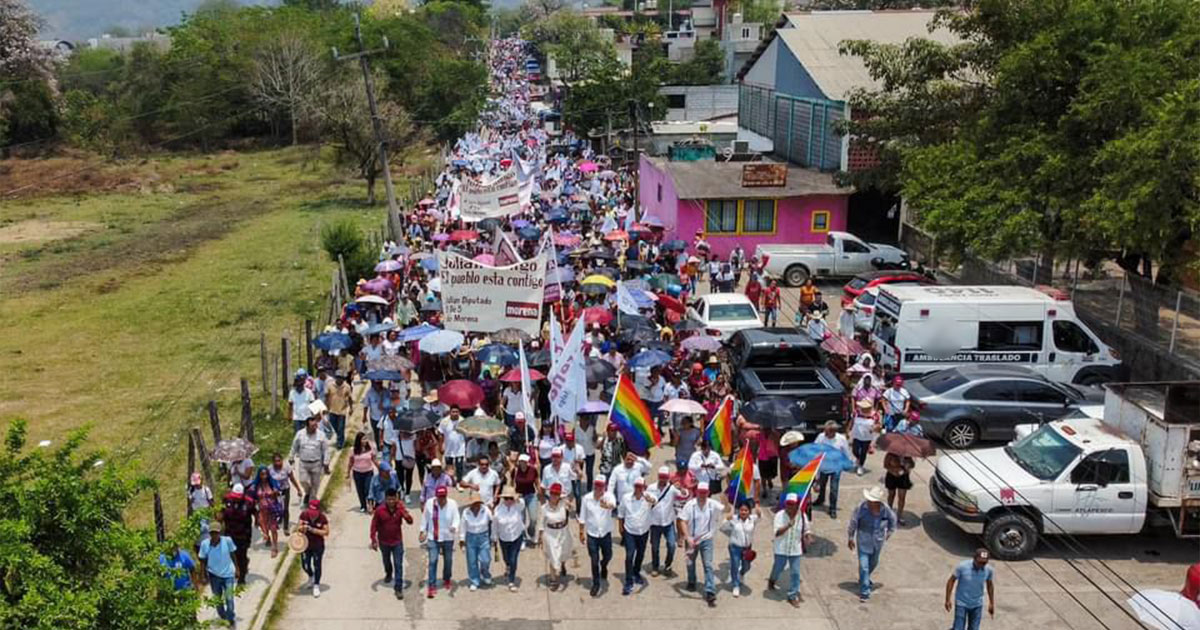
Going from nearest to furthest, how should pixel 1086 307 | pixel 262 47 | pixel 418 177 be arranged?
pixel 1086 307 → pixel 418 177 → pixel 262 47

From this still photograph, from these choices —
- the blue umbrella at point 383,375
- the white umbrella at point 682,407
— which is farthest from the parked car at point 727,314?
the blue umbrella at point 383,375

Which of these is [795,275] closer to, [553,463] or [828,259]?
[828,259]

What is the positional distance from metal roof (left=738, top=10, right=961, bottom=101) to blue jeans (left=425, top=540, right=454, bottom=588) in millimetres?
28988

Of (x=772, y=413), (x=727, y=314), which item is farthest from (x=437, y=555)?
(x=727, y=314)

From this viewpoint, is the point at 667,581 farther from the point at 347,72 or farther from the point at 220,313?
the point at 347,72

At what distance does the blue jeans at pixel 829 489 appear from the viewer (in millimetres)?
14406

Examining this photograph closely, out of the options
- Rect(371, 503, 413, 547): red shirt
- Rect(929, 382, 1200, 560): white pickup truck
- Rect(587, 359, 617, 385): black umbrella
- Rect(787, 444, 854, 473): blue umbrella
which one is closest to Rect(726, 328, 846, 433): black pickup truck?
Rect(587, 359, 617, 385): black umbrella

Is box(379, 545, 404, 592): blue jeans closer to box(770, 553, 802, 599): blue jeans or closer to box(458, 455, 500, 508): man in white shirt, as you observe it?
box(458, 455, 500, 508): man in white shirt

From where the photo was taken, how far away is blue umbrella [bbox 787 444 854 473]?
13359mm

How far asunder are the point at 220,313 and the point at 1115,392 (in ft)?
76.5

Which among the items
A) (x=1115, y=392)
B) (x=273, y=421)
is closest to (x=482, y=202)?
(x=273, y=421)

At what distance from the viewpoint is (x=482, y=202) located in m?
29.1

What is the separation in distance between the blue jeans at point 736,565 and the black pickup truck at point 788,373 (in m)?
4.49

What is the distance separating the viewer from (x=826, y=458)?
44.4 ft
